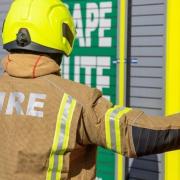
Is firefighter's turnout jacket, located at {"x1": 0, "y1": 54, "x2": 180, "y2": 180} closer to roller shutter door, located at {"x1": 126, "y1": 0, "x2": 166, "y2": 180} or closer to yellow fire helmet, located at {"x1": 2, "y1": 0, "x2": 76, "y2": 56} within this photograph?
yellow fire helmet, located at {"x1": 2, "y1": 0, "x2": 76, "y2": 56}

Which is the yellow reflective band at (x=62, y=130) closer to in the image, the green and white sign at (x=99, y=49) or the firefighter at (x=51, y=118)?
the firefighter at (x=51, y=118)

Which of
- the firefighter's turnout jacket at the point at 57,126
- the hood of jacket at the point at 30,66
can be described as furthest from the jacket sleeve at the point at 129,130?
the hood of jacket at the point at 30,66

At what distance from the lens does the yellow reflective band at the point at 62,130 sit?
6.84ft

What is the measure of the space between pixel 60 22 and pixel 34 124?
18.7 inches

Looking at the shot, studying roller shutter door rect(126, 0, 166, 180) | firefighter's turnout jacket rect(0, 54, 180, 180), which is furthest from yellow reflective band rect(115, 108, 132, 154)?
roller shutter door rect(126, 0, 166, 180)

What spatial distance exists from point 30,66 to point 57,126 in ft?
0.94

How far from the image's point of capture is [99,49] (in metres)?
4.75

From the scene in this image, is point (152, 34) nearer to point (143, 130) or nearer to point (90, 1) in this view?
point (90, 1)

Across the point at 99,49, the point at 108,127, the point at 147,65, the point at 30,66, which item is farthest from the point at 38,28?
the point at 99,49

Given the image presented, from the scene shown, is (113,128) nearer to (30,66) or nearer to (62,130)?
(62,130)

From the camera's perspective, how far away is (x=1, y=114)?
221 centimetres

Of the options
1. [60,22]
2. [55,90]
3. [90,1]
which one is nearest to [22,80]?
[55,90]

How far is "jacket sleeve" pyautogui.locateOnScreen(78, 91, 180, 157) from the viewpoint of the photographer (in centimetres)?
202

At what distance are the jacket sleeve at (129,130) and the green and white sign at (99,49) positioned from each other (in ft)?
8.40
